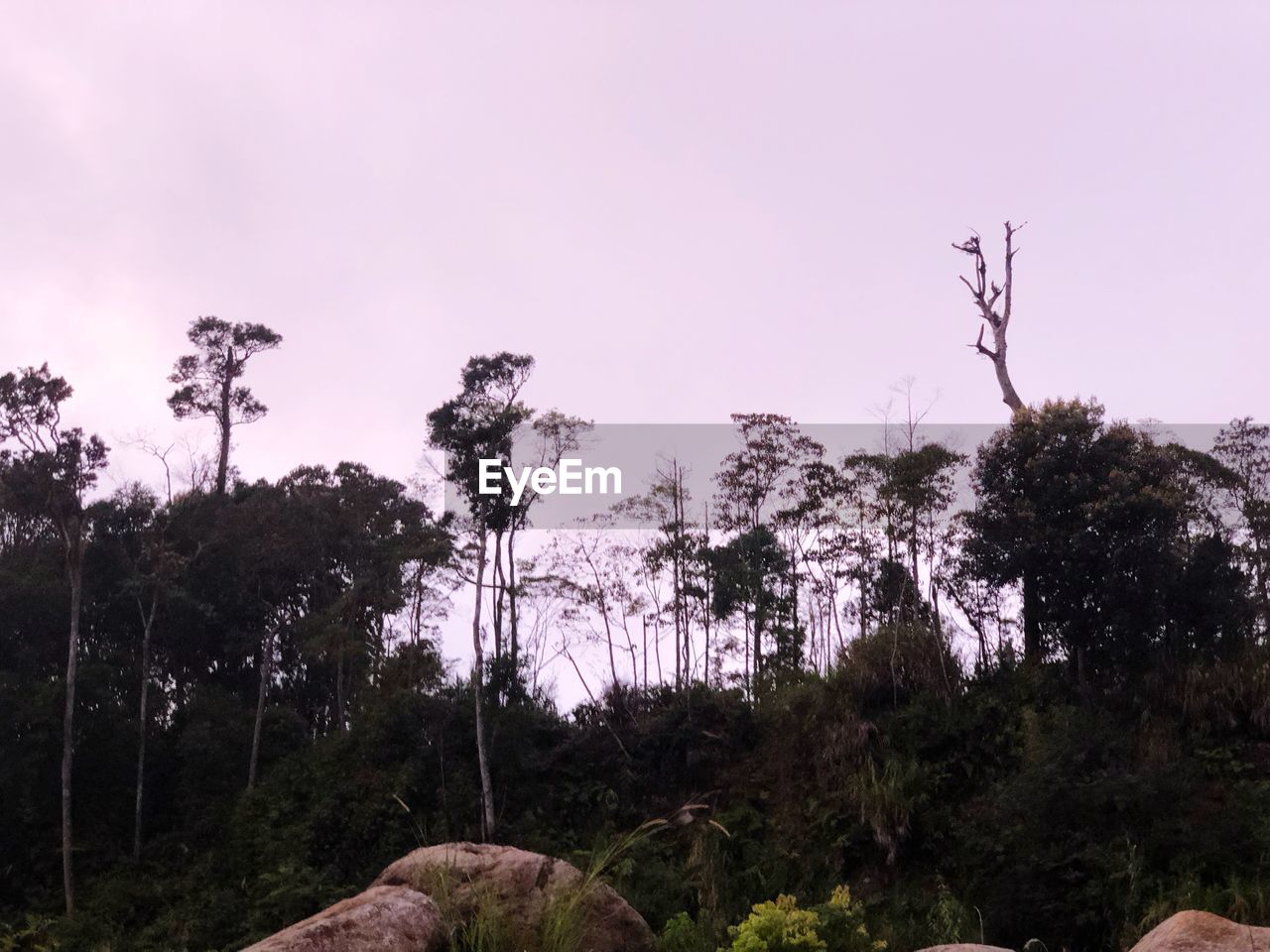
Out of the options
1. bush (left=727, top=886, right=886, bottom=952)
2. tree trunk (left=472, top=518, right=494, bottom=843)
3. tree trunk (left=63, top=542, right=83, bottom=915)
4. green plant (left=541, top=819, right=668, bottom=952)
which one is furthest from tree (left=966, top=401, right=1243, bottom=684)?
tree trunk (left=63, top=542, right=83, bottom=915)

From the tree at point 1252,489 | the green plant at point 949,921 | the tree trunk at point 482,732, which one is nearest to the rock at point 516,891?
the green plant at point 949,921

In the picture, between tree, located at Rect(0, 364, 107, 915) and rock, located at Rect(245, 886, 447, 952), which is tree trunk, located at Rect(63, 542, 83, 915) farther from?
rock, located at Rect(245, 886, 447, 952)

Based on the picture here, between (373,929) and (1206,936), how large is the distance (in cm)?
438

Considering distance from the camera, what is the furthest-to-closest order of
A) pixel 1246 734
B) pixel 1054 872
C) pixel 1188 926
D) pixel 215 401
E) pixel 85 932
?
1. pixel 215 401
2. pixel 85 932
3. pixel 1246 734
4. pixel 1054 872
5. pixel 1188 926

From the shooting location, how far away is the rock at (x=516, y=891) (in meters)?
6.97

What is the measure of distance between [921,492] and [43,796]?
18.5 meters

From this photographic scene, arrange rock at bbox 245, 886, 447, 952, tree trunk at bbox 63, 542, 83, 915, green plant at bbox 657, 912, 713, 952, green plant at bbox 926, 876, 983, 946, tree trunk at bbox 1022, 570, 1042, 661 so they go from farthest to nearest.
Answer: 1. tree trunk at bbox 63, 542, 83, 915
2. tree trunk at bbox 1022, 570, 1042, 661
3. green plant at bbox 926, 876, 983, 946
4. green plant at bbox 657, 912, 713, 952
5. rock at bbox 245, 886, 447, 952

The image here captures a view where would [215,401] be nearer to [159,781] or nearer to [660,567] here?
[159,781]

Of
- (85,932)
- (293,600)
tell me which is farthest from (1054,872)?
(293,600)

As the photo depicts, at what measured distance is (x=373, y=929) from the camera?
21.0 feet

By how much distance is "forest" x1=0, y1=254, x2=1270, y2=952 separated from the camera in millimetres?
14984

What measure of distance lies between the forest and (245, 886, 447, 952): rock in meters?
3.84

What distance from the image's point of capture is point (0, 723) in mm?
23250

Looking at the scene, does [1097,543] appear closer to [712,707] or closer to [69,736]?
[712,707]
